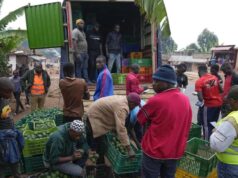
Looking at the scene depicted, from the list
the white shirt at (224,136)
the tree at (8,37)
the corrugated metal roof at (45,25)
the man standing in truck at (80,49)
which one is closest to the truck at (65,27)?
the corrugated metal roof at (45,25)

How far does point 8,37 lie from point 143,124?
9.45m

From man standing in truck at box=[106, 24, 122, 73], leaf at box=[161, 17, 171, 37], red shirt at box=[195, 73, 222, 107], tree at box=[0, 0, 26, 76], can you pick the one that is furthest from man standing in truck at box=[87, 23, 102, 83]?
leaf at box=[161, 17, 171, 37]

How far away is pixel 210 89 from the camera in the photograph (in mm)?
6426

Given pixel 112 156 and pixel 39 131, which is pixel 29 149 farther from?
pixel 112 156

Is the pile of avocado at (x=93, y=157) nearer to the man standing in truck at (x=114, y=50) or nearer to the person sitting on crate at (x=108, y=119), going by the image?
the person sitting on crate at (x=108, y=119)

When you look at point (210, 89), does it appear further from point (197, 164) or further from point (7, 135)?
point (7, 135)

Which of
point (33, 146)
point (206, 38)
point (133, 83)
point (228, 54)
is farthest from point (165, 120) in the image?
point (206, 38)

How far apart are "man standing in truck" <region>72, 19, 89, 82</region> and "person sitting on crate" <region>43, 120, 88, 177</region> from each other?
402 centimetres

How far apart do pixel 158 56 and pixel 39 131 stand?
4.46 meters

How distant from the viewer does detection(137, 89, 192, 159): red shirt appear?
10.6 ft

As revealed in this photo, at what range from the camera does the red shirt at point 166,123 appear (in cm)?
323

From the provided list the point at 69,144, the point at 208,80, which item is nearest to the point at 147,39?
the point at 208,80

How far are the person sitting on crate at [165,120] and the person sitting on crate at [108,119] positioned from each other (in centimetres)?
93

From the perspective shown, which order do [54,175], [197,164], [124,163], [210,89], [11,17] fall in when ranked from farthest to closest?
[11,17] < [210,89] < [124,163] < [54,175] < [197,164]
